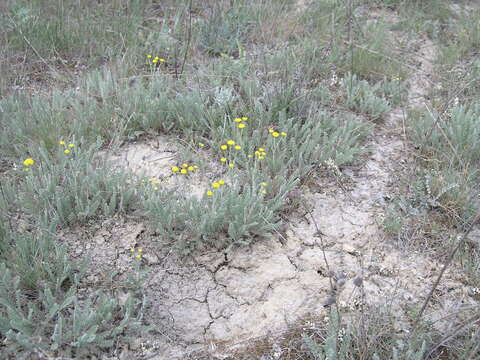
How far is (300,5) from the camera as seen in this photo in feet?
20.1

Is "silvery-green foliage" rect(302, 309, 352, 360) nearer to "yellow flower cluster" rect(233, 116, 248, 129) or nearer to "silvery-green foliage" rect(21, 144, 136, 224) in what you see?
"silvery-green foliage" rect(21, 144, 136, 224)

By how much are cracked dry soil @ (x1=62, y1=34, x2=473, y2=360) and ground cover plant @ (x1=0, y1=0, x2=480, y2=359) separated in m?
0.04

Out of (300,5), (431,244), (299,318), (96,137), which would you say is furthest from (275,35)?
(299,318)

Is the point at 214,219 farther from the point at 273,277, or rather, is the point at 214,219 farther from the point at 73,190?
the point at 73,190

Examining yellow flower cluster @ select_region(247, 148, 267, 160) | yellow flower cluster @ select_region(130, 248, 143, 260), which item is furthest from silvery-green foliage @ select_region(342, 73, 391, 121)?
yellow flower cluster @ select_region(130, 248, 143, 260)

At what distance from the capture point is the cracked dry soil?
2.79m

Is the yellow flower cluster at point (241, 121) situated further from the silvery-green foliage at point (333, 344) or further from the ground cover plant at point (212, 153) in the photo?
the silvery-green foliage at point (333, 344)

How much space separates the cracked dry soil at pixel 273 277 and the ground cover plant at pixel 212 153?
1.6 inches

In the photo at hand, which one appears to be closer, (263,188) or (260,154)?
(263,188)

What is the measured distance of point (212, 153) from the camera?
392cm

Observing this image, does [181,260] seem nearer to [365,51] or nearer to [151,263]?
[151,263]

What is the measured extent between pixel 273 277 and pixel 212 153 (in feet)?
4.31

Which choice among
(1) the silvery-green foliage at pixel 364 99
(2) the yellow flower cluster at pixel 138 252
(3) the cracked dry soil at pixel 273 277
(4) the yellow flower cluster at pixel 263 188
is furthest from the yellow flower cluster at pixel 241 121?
(2) the yellow flower cluster at pixel 138 252

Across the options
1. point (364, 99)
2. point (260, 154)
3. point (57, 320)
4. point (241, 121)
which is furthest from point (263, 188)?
point (364, 99)
